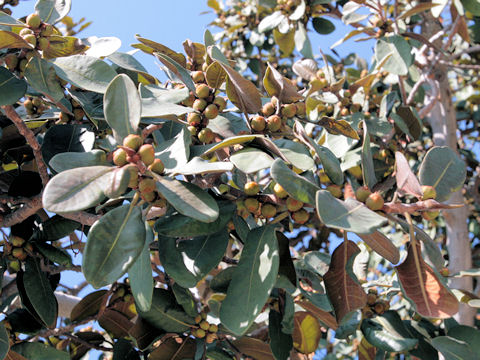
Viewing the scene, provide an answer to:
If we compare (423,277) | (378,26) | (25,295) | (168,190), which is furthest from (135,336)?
(378,26)

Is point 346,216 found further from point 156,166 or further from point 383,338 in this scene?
point 383,338

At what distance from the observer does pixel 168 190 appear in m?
0.97

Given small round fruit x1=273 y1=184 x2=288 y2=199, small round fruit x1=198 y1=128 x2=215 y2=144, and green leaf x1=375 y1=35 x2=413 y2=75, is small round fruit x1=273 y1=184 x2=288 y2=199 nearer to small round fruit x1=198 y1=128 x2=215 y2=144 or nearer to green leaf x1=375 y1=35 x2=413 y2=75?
small round fruit x1=198 y1=128 x2=215 y2=144

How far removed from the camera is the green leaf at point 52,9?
1514 mm

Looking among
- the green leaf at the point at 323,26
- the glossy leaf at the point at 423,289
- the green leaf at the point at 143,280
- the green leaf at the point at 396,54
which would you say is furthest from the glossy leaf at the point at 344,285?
the green leaf at the point at 323,26

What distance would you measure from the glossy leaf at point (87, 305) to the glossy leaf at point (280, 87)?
107cm

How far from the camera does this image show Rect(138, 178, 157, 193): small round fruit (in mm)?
999

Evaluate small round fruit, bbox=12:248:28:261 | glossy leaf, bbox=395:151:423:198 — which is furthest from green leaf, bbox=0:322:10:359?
glossy leaf, bbox=395:151:423:198

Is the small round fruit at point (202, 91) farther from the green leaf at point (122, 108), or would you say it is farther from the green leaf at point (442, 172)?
the green leaf at point (442, 172)

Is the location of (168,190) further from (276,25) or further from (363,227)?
(276,25)

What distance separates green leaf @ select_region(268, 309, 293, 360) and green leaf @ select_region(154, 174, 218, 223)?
2.10 feet

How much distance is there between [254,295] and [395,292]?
42.1 inches

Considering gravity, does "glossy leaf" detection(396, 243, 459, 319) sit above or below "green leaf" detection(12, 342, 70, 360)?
above

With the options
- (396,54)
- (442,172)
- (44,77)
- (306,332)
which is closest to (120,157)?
(44,77)
